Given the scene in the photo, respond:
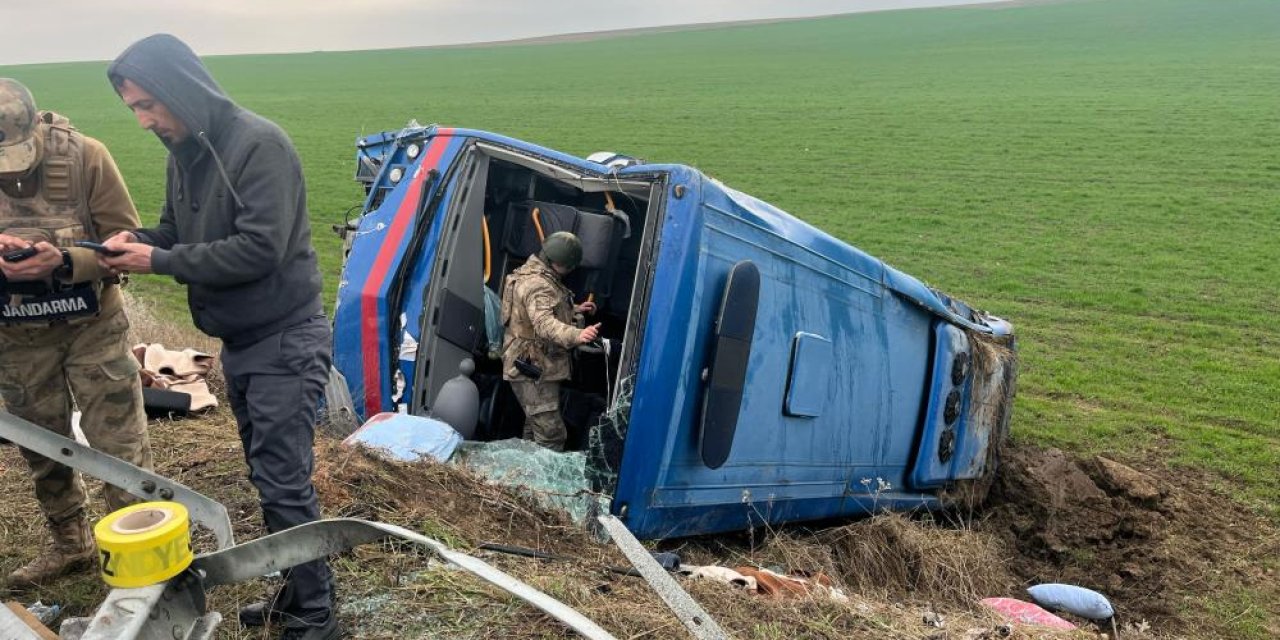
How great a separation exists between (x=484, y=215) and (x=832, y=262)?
1785mm

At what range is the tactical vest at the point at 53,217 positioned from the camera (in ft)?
11.1

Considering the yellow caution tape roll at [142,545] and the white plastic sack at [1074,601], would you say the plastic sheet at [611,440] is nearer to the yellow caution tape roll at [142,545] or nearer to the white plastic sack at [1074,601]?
the yellow caution tape roll at [142,545]

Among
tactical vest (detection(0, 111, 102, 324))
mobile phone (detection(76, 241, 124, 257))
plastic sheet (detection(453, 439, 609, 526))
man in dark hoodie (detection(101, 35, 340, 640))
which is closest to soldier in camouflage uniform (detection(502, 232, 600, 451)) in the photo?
plastic sheet (detection(453, 439, 609, 526))

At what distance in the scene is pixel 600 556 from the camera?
3.78m

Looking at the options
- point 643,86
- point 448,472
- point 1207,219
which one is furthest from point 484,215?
point 643,86

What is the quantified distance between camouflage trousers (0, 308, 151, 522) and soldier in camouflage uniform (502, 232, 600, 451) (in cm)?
176

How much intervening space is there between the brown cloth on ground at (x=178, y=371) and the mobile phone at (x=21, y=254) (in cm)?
253

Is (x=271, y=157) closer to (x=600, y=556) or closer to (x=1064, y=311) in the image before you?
(x=600, y=556)

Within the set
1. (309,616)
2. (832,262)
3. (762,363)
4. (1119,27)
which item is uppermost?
(1119,27)

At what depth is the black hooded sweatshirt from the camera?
2.87 meters

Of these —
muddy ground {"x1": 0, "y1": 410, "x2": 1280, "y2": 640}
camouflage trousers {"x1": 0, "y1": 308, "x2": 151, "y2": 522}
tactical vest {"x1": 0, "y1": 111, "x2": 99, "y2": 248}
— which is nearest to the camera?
muddy ground {"x1": 0, "y1": 410, "x2": 1280, "y2": 640}

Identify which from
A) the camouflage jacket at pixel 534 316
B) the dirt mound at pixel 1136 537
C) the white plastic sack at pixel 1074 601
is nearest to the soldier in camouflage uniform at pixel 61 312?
the camouflage jacket at pixel 534 316

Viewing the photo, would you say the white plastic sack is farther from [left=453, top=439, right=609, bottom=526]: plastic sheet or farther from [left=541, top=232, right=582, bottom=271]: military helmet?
[left=541, top=232, right=582, bottom=271]: military helmet

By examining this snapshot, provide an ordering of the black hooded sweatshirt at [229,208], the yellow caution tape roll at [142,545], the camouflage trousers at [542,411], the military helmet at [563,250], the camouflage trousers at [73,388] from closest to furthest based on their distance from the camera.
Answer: the yellow caution tape roll at [142,545] → the black hooded sweatshirt at [229,208] → the camouflage trousers at [73,388] → the military helmet at [563,250] → the camouflage trousers at [542,411]
